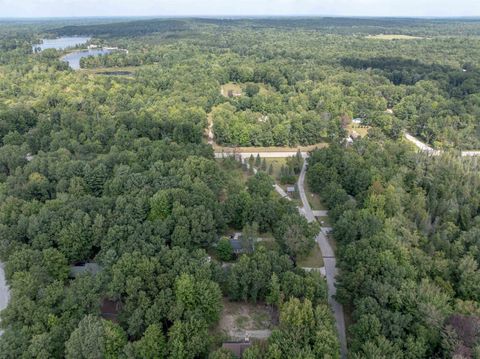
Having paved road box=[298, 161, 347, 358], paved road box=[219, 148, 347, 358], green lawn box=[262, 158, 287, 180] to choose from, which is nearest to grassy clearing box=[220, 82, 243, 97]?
green lawn box=[262, 158, 287, 180]

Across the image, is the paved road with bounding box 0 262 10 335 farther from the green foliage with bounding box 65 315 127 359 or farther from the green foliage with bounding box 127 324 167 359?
the green foliage with bounding box 127 324 167 359

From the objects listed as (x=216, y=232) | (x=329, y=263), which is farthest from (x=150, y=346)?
(x=329, y=263)

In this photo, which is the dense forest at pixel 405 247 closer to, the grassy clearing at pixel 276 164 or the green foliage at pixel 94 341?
the grassy clearing at pixel 276 164

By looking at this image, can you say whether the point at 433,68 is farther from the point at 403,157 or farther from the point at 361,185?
the point at 361,185

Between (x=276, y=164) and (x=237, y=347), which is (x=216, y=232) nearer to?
(x=237, y=347)

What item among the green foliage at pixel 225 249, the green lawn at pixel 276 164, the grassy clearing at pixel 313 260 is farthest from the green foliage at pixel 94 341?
the green lawn at pixel 276 164

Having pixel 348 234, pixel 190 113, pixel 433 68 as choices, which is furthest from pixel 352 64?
pixel 348 234
